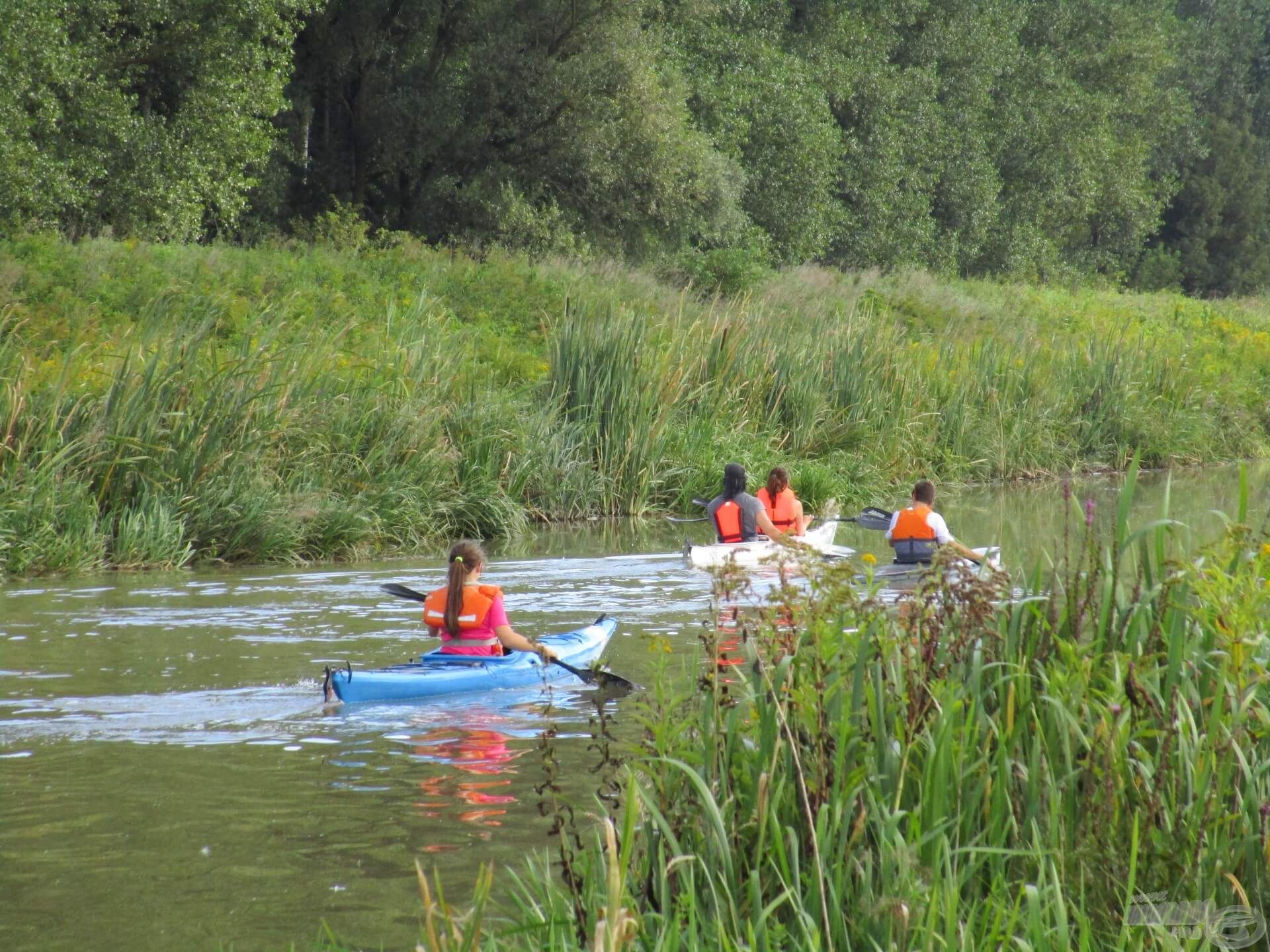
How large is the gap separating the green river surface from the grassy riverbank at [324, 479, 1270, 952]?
0.43 meters

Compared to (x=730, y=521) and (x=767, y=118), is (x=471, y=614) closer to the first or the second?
(x=730, y=521)

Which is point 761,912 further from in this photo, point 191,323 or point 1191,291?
point 1191,291

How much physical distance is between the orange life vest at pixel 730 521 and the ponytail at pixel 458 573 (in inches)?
190

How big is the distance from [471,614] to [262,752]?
A: 5.82 feet

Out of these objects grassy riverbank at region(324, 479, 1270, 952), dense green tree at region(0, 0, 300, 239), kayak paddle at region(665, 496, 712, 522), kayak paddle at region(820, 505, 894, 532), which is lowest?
kayak paddle at region(665, 496, 712, 522)

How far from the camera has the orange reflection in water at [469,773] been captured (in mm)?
6699

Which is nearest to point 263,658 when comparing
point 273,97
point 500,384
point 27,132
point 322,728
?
point 322,728

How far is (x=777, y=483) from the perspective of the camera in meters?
14.1

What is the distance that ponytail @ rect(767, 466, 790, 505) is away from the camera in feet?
46.2

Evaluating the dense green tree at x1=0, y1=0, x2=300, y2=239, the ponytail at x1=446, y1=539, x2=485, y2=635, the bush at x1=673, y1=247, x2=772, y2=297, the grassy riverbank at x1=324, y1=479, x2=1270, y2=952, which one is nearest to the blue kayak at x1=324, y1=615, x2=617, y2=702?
the ponytail at x1=446, y1=539, x2=485, y2=635

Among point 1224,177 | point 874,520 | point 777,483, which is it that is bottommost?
point 874,520

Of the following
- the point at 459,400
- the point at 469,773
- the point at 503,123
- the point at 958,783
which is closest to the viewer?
the point at 958,783

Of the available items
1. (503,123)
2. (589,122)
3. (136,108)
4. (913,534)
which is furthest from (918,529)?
(503,123)

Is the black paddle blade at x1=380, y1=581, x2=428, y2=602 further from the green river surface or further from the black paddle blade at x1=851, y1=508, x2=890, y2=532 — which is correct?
the black paddle blade at x1=851, y1=508, x2=890, y2=532
